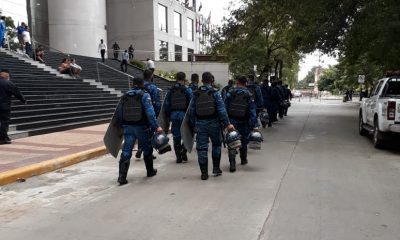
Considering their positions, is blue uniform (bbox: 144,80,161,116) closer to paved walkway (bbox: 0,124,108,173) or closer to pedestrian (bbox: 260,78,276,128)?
paved walkway (bbox: 0,124,108,173)

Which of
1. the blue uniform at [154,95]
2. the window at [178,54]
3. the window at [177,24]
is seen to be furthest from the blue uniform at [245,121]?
the window at [177,24]

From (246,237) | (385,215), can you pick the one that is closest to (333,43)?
(385,215)

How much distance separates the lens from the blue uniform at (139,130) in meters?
7.17

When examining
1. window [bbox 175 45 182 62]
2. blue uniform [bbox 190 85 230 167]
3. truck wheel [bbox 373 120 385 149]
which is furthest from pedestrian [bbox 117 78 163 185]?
window [bbox 175 45 182 62]

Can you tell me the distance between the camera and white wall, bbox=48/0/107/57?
38.3m

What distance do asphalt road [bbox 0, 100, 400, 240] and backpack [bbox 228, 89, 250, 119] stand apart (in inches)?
39.8

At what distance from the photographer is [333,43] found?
56.0ft

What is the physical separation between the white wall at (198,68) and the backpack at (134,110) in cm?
3498

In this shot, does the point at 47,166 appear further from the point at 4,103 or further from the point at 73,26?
the point at 73,26

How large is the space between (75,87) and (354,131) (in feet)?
A: 37.8

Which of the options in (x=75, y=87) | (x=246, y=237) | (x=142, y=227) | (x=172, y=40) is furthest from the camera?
(x=172, y=40)

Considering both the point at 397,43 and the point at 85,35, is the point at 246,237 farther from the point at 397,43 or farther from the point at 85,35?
the point at 85,35

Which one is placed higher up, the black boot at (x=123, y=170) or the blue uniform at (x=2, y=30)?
the blue uniform at (x=2, y=30)

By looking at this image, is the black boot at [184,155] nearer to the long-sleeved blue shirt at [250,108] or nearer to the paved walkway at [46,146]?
the long-sleeved blue shirt at [250,108]
